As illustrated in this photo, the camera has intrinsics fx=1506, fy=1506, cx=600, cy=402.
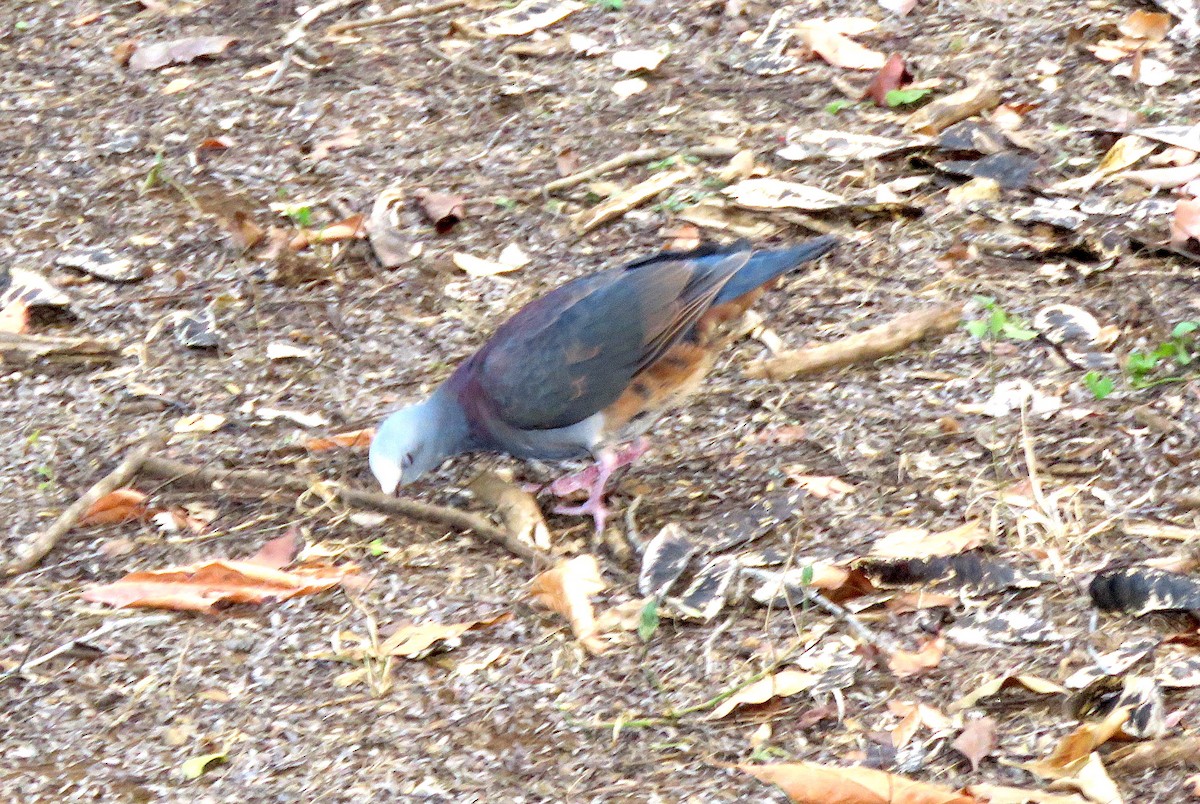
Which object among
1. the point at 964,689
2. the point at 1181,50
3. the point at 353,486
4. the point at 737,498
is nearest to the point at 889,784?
the point at 964,689

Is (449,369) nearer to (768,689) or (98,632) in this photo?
(98,632)

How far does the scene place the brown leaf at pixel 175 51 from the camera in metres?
6.45

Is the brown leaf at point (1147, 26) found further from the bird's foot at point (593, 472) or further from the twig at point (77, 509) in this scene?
the twig at point (77, 509)

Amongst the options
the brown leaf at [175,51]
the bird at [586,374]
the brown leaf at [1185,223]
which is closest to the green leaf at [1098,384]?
the brown leaf at [1185,223]

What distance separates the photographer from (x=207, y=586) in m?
3.90

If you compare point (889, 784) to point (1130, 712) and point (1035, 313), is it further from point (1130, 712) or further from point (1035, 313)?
point (1035, 313)

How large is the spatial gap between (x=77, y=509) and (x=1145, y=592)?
279 cm

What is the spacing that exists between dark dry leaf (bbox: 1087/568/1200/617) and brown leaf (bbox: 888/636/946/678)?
400 millimetres

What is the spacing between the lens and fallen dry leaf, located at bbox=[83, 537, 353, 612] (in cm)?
385

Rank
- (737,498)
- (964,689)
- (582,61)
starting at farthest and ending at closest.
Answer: (582,61) < (737,498) < (964,689)

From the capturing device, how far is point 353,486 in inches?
173

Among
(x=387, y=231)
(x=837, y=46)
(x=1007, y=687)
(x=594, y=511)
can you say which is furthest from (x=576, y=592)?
(x=837, y=46)

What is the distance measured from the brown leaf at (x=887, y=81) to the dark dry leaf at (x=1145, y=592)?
8.86ft

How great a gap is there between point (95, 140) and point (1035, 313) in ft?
12.2
